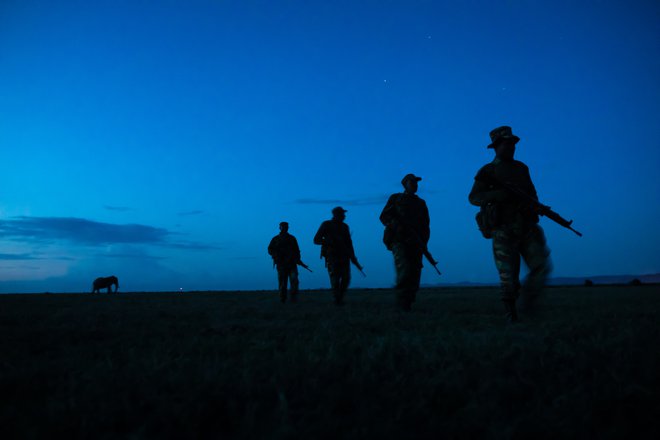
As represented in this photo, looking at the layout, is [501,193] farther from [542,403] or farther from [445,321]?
[542,403]

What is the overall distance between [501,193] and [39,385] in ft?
17.6

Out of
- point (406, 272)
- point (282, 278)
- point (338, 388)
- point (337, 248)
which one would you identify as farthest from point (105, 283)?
point (338, 388)

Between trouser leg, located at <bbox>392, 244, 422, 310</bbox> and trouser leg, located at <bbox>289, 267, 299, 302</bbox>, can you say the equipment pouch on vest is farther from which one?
trouser leg, located at <bbox>289, 267, 299, 302</bbox>

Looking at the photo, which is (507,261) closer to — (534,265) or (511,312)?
(534,265)

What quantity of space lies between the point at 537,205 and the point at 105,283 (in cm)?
2511

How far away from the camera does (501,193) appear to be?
5.88 m

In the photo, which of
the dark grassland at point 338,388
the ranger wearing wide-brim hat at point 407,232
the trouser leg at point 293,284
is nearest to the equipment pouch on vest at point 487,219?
the ranger wearing wide-brim hat at point 407,232

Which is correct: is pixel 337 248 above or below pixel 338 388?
above

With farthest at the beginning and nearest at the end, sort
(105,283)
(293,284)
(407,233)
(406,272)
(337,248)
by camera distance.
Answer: (105,283) < (293,284) < (337,248) < (407,233) < (406,272)

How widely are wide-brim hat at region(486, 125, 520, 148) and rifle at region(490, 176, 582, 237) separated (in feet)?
1.80

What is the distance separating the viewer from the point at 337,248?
10.6m

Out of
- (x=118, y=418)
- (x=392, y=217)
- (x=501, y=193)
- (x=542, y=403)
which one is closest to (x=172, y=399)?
(x=118, y=418)

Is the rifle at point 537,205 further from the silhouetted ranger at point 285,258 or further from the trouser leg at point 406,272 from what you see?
the silhouetted ranger at point 285,258

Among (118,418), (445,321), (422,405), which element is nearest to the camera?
(118,418)
